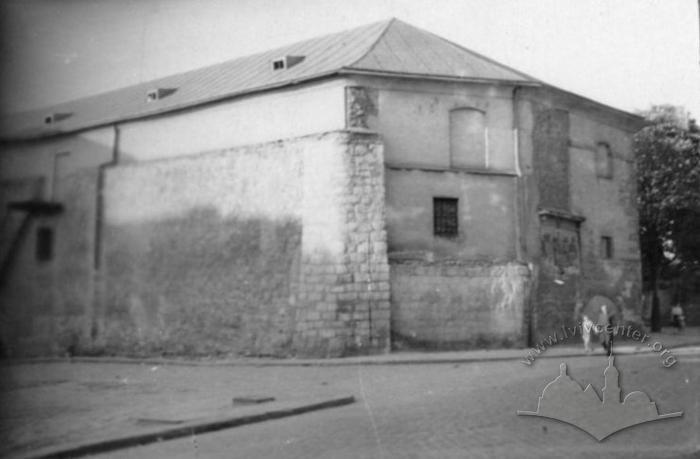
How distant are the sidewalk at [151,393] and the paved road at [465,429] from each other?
379mm

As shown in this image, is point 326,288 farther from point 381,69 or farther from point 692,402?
point 692,402

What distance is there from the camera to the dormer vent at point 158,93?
45.0ft

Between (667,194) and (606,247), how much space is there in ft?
18.6

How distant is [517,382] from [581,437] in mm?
3807

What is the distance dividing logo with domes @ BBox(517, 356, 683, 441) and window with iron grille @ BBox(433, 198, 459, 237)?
435 inches

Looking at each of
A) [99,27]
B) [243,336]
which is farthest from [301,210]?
[99,27]

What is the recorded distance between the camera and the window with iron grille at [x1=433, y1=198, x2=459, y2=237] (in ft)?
66.3

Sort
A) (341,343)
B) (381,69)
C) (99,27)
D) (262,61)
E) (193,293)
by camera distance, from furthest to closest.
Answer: (262,61) < (381,69) < (341,343) < (193,293) < (99,27)

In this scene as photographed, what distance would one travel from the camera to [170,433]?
8.30 meters

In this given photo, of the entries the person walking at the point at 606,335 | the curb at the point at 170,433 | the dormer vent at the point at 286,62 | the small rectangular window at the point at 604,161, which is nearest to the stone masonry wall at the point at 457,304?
the person walking at the point at 606,335

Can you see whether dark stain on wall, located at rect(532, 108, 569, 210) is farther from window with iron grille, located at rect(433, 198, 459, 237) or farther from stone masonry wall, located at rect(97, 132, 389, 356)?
stone masonry wall, located at rect(97, 132, 389, 356)

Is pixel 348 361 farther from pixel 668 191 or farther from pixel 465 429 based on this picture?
pixel 668 191

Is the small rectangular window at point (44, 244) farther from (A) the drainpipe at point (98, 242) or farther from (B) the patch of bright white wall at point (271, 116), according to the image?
(B) the patch of bright white wall at point (271, 116)

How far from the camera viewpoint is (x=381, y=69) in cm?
1953
